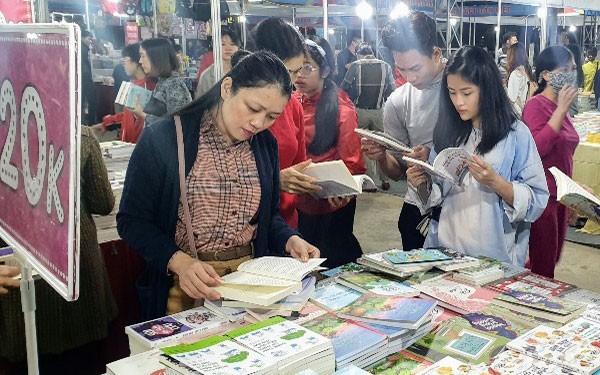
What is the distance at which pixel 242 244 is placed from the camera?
1772 millimetres

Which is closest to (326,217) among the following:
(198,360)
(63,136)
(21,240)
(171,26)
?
(198,360)

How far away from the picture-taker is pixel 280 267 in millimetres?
1633

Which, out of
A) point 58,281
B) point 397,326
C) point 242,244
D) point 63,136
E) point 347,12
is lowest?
point 397,326

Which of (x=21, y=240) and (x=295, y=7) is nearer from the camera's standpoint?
(x=21, y=240)

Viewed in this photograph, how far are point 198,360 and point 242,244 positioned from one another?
1.97 ft

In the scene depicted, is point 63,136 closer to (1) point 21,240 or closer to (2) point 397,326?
(1) point 21,240

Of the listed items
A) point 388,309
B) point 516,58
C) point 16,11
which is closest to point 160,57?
point 16,11

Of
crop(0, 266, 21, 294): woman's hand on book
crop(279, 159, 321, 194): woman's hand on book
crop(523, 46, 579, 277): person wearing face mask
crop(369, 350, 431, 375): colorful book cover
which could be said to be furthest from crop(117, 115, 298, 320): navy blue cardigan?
crop(523, 46, 579, 277): person wearing face mask

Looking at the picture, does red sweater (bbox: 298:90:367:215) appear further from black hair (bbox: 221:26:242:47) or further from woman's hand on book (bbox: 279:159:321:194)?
black hair (bbox: 221:26:242:47)

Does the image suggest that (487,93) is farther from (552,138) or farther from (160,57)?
(160,57)

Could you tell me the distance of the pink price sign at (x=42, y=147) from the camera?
2.76 ft

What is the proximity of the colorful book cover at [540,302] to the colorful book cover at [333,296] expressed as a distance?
42 centimetres

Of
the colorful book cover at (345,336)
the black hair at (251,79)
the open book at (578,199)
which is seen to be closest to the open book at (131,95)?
the black hair at (251,79)

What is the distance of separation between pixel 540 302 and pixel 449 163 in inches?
23.5
